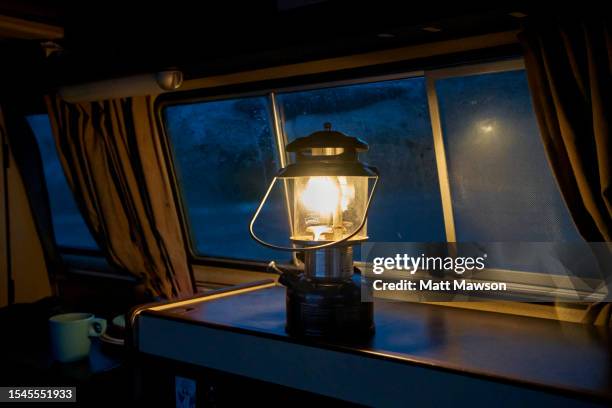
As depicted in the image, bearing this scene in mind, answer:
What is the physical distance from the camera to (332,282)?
1.72m

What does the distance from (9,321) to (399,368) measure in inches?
87.8

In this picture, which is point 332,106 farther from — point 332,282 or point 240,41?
point 332,282

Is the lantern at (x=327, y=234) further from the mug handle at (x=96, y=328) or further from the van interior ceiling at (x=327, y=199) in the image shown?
the mug handle at (x=96, y=328)

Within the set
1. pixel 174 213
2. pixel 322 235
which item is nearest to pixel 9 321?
pixel 174 213

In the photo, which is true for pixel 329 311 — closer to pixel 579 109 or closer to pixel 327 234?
pixel 327 234

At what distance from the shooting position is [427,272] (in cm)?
244

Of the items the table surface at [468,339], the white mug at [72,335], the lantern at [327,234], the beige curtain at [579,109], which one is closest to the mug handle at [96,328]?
the white mug at [72,335]

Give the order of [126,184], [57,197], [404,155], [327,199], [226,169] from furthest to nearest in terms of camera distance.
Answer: [57,197], [226,169], [126,184], [404,155], [327,199]

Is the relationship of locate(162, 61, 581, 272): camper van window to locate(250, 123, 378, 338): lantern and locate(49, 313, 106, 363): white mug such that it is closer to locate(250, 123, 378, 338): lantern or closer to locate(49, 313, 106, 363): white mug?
locate(250, 123, 378, 338): lantern

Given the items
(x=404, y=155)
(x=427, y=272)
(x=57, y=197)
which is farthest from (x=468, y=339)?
(x=57, y=197)

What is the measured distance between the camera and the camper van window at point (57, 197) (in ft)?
13.1

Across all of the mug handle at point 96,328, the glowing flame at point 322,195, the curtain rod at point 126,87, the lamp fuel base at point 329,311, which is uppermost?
the curtain rod at point 126,87

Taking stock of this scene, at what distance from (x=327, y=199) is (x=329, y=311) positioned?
0.38 m

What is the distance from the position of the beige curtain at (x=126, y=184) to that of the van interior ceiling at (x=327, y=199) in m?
0.01
